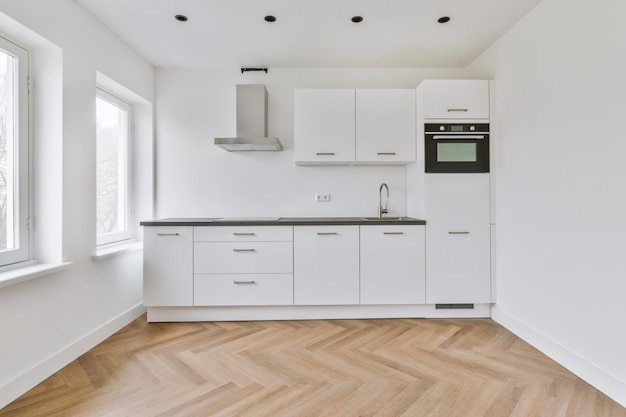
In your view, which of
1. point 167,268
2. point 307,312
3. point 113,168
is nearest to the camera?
point 167,268

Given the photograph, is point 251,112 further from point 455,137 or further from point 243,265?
point 455,137

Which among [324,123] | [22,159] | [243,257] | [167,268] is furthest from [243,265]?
[22,159]

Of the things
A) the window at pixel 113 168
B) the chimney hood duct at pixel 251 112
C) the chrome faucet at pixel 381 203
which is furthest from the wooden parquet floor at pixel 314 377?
the chimney hood duct at pixel 251 112

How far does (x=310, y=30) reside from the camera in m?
2.62

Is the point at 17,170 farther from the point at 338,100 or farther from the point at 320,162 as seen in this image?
the point at 338,100

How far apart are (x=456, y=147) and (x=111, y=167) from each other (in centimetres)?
318

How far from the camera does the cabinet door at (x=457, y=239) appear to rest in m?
2.81

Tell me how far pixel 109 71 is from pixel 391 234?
2759mm

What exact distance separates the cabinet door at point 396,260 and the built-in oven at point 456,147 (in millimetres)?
639

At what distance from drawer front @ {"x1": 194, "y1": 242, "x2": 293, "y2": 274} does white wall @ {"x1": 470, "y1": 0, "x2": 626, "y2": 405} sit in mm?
1899

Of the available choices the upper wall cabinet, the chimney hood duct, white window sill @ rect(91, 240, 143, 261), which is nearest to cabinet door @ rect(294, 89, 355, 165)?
the upper wall cabinet

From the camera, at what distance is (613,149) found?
1729 millimetres

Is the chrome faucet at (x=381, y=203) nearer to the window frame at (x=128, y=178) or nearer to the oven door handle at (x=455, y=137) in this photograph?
the oven door handle at (x=455, y=137)

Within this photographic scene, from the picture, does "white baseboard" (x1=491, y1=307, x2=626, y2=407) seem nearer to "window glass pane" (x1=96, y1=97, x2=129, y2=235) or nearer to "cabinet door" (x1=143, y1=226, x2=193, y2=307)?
"cabinet door" (x1=143, y1=226, x2=193, y2=307)
